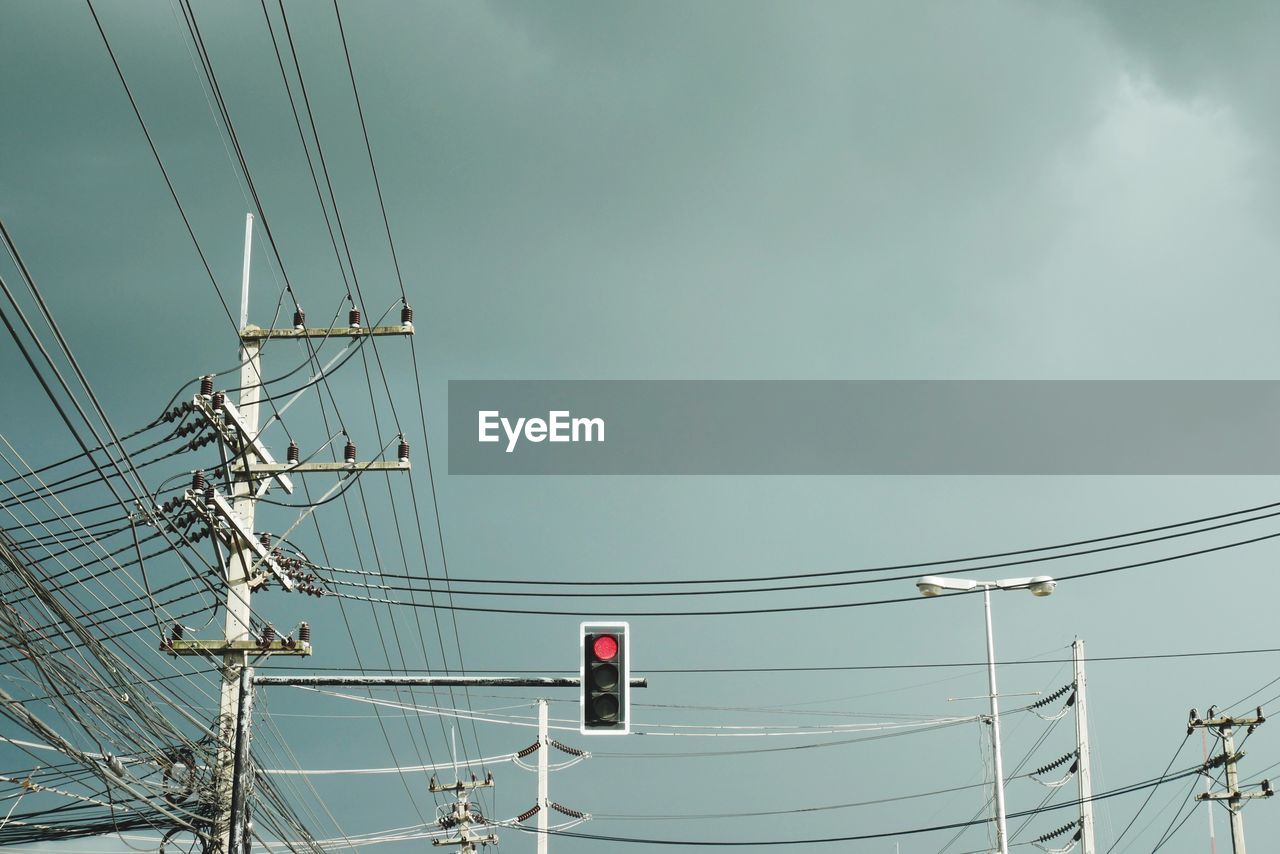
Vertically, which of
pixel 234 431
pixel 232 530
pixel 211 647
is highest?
pixel 234 431

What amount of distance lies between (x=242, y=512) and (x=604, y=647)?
457 inches

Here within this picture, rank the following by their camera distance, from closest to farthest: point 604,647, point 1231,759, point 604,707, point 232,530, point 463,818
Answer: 1. point 604,707
2. point 604,647
3. point 232,530
4. point 1231,759
5. point 463,818

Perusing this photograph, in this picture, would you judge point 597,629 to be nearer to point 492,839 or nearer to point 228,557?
point 228,557

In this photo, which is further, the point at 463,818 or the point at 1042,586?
the point at 463,818

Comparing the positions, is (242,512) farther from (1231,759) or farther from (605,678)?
(1231,759)

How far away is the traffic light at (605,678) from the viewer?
1805 cm

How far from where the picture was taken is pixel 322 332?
28.8m

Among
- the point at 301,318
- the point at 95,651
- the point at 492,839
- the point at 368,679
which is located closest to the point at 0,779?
the point at 95,651

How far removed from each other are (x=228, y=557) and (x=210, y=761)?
3.68 metres

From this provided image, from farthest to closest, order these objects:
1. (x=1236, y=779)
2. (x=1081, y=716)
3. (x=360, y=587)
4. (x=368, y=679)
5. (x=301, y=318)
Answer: (x=1081, y=716)
(x=1236, y=779)
(x=360, y=587)
(x=301, y=318)
(x=368, y=679)

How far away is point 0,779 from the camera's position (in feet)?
70.6

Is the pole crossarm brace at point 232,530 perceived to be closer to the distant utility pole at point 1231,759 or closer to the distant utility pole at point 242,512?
the distant utility pole at point 242,512

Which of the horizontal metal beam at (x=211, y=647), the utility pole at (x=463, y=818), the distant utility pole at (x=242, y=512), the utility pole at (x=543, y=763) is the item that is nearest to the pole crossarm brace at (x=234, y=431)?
the distant utility pole at (x=242, y=512)

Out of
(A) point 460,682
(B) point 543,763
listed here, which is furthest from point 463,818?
(A) point 460,682
